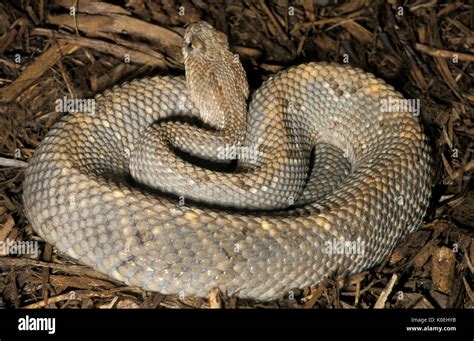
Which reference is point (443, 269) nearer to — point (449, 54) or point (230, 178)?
point (230, 178)

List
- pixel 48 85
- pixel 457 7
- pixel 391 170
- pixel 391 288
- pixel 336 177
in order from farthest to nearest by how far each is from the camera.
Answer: pixel 457 7, pixel 48 85, pixel 336 177, pixel 391 170, pixel 391 288

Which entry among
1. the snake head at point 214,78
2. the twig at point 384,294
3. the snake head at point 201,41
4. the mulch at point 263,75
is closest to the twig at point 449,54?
the mulch at point 263,75

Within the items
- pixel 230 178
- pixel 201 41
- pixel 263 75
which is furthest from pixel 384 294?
pixel 263 75

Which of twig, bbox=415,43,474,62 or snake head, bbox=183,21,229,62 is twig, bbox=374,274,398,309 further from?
twig, bbox=415,43,474,62

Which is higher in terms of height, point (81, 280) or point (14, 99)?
point (14, 99)

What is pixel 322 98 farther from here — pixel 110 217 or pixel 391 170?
pixel 110 217
